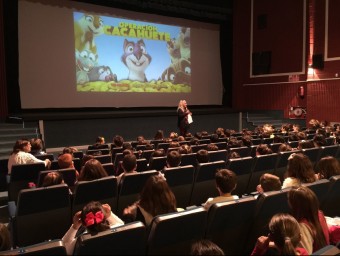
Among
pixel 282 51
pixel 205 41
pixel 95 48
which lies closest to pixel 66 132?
pixel 95 48

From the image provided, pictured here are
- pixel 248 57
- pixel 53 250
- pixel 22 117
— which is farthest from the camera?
pixel 248 57

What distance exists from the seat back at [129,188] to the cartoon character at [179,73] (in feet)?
32.7

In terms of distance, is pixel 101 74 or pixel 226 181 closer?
pixel 226 181

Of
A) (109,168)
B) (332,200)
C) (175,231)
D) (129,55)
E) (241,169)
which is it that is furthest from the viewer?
(129,55)

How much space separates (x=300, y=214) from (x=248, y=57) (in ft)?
47.6

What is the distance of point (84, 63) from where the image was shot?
1152 cm

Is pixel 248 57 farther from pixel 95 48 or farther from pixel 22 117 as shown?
pixel 22 117

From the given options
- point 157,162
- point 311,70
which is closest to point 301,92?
point 311,70

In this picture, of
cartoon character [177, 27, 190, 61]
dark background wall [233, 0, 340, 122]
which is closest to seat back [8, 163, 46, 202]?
cartoon character [177, 27, 190, 61]

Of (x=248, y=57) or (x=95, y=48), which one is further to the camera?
(x=248, y=57)

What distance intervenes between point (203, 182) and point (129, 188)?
3.32 ft

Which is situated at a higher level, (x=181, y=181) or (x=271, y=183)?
(x=271, y=183)

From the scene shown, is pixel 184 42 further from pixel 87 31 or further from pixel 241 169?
pixel 241 169

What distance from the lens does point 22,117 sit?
9.75 meters
